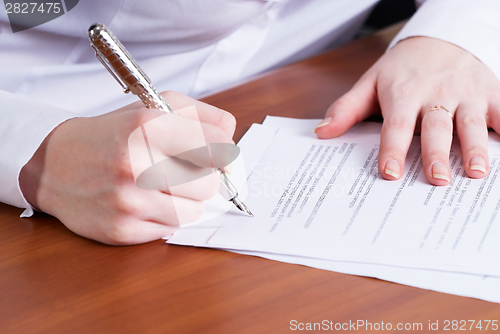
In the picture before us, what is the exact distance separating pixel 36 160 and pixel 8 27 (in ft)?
0.94

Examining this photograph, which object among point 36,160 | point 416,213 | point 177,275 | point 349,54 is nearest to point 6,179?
point 36,160

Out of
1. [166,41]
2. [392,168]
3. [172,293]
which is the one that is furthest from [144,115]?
[166,41]

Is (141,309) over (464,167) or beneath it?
over

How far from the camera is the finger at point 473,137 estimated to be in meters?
0.45

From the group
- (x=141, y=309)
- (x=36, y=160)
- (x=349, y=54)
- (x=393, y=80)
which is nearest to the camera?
(x=141, y=309)

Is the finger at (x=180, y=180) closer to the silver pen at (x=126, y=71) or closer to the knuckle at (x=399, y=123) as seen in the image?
the silver pen at (x=126, y=71)

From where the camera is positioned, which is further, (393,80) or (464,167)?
(393,80)

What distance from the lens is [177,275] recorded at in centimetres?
37

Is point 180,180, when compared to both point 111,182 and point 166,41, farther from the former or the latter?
point 166,41

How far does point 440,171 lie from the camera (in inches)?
17.4

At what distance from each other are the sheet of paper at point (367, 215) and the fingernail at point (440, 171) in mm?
11

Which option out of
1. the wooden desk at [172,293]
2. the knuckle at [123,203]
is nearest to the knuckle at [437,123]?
the wooden desk at [172,293]

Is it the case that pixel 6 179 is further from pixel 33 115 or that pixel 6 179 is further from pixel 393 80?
pixel 393 80

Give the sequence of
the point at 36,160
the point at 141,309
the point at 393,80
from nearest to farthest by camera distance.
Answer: the point at 141,309 → the point at 36,160 → the point at 393,80
